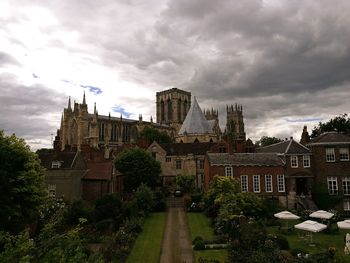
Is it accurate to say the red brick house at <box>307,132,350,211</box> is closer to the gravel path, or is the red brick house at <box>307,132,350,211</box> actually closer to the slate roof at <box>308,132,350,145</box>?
the slate roof at <box>308,132,350,145</box>

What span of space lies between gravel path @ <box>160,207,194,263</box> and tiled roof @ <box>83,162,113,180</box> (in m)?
9.93

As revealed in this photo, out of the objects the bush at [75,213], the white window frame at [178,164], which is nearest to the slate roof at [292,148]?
the white window frame at [178,164]

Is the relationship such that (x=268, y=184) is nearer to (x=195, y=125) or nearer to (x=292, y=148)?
(x=292, y=148)

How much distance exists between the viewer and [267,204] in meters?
36.3

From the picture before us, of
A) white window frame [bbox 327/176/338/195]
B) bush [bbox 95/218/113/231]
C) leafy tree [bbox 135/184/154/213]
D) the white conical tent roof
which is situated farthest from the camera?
the white conical tent roof

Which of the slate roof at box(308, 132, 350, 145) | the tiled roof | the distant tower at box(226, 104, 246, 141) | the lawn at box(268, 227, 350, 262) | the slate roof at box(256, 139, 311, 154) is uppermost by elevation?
the distant tower at box(226, 104, 246, 141)

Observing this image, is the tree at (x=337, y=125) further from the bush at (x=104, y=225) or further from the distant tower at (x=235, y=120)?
the distant tower at (x=235, y=120)

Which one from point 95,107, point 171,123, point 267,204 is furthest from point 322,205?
point 171,123

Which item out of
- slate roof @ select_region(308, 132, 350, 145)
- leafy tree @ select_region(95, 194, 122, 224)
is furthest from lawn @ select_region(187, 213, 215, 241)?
slate roof @ select_region(308, 132, 350, 145)

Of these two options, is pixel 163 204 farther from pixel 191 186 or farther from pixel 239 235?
pixel 239 235

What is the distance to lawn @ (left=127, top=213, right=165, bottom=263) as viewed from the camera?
2331 cm

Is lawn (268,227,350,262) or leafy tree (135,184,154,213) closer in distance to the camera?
lawn (268,227,350,262)

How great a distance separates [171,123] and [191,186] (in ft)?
295

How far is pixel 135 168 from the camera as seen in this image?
52.9 m
